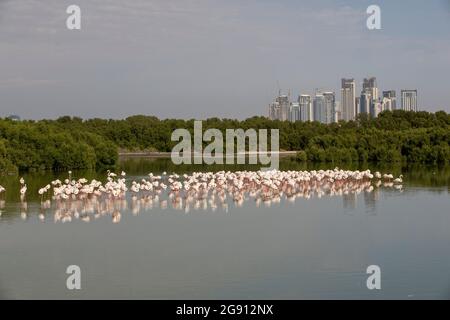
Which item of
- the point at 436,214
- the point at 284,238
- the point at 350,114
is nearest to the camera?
the point at 284,238

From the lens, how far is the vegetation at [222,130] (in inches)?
1035

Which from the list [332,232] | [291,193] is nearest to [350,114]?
[291,193]

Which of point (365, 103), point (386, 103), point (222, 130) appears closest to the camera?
point (222, 130)

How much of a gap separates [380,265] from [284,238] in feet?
6.97

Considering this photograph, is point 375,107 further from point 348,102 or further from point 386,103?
point 348,102

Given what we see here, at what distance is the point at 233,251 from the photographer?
352 inches

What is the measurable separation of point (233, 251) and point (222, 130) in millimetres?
35452

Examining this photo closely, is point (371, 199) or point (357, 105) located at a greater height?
point (357, 105)

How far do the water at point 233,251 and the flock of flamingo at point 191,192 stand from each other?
0.86 ft

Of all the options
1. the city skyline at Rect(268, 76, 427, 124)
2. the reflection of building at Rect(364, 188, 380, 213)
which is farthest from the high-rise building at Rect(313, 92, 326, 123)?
the reflection of building at Rect(364, 188, 380, 213)

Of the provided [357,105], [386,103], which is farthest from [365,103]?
[386,103]

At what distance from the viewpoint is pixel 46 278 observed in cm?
753

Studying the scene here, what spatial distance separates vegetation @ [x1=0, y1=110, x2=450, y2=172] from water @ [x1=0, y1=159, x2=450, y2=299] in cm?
1279
